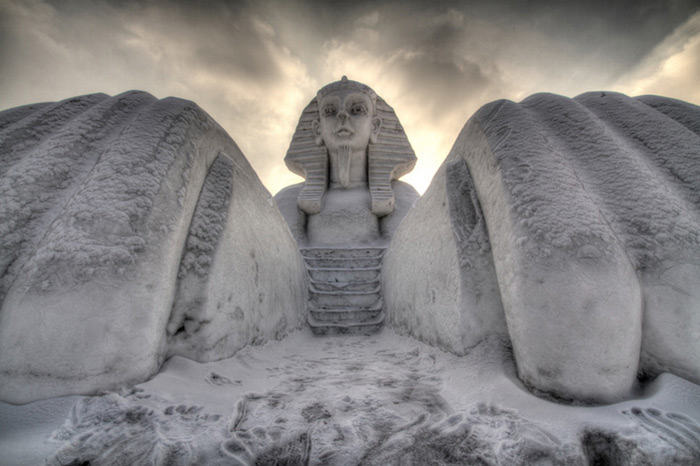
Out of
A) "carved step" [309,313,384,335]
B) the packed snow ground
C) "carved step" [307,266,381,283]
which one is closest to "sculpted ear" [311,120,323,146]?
"carved step" [307,266,381,283]

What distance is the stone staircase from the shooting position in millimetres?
2365

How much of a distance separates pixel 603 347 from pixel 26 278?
72.8 inches

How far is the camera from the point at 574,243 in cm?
106

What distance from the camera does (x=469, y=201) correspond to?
159 cm

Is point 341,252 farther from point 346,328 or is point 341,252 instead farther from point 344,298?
point 346,328

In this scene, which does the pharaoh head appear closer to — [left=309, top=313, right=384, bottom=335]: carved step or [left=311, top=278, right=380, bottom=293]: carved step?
[left=311, top=278, right=380, bottom=293]: carved step

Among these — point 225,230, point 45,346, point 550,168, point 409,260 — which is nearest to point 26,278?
point 45,346

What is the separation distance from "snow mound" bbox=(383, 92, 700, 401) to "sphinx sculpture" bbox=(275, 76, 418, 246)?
1.90 metres

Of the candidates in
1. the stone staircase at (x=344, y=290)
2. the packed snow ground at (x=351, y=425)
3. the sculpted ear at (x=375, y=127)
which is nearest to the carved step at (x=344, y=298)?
the stone staircase at (x=344, y=290)

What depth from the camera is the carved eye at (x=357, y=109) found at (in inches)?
148

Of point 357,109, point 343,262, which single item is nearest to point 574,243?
point 343,262

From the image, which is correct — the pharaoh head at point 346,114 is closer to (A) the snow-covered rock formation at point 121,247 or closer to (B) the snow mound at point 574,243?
(A) the snow-covered rock formation at point 121,247

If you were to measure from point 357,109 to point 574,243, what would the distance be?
3.17 meters

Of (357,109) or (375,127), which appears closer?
(357,109)
